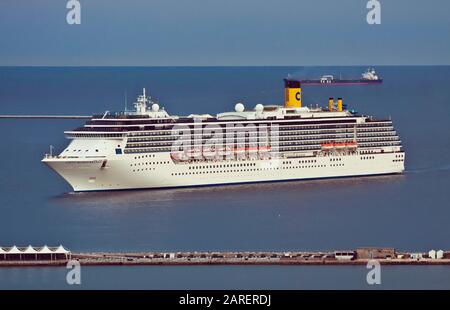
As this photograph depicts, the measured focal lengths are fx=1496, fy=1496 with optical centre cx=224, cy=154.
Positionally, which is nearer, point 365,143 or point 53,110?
point 365,143

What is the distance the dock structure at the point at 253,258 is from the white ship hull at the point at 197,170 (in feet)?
33.2

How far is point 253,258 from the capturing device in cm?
3956

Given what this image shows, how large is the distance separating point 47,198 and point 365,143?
12.3 meters

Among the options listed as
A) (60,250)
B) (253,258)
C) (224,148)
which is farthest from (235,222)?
(224,148)

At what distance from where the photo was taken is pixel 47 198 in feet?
160

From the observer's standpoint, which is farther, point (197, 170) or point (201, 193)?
Answer: point (197, 170)

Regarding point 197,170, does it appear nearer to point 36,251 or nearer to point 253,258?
point 253,258

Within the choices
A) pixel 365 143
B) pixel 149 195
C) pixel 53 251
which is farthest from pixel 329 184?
pixel 53 251

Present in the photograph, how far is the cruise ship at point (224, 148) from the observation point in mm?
50062

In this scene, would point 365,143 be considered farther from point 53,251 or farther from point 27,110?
point 27,110

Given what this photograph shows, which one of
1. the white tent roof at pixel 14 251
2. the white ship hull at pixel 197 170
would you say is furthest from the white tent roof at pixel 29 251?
the white ship hull at pixel 197 170

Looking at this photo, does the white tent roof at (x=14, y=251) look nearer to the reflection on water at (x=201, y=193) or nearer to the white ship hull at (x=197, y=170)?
the reflection on water at (x=201, y=193)

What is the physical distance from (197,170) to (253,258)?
471 inches
